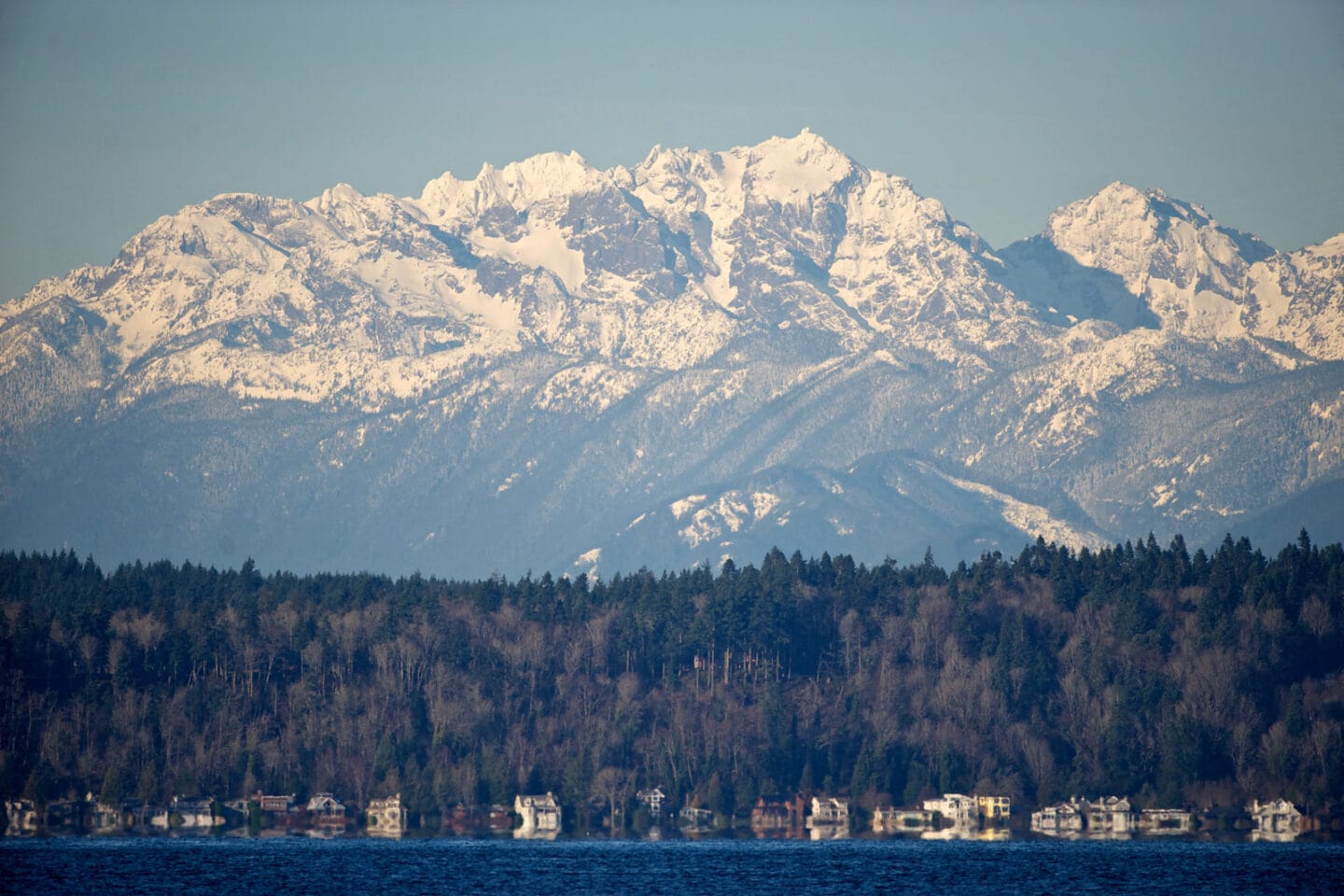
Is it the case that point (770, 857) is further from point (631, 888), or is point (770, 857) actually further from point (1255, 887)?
point (1255, 887)

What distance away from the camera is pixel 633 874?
182500 millimetres

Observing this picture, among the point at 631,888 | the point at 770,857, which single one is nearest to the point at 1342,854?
the point at 770,857

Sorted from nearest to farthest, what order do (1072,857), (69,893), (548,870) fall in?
(69,893)
(548,870)
(1072,857)

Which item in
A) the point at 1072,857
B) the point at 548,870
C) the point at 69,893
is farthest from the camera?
the point at 1072,857

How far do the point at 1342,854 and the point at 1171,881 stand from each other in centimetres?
2942

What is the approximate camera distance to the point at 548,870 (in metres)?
184

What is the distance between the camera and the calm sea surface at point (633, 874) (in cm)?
16862

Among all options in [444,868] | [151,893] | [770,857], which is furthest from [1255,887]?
[151,893]

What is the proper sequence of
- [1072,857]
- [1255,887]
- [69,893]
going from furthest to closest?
[1072,857]
[1255,887]
[69,893]

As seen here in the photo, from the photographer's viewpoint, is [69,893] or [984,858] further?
[984,858]

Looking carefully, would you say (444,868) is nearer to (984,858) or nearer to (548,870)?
(548,870)

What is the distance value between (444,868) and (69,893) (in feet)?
113

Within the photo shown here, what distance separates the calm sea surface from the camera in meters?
169

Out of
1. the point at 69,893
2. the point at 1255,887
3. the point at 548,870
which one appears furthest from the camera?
A: the point at 548,870
